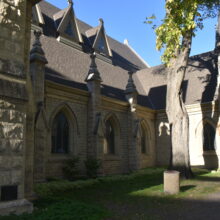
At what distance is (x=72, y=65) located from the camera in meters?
18.0

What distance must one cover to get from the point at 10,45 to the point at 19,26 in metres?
0.59

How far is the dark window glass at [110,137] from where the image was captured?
1864cm

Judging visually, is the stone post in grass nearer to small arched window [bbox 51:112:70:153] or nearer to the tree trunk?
the tree trunk

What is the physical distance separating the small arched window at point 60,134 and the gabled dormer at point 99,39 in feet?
34.0

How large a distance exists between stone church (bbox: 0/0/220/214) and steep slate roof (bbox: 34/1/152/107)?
3.6 inches

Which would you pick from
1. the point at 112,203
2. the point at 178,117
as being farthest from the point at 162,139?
the point at 112,203

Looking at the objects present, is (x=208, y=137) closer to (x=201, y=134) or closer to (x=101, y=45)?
(x=201, y=134)

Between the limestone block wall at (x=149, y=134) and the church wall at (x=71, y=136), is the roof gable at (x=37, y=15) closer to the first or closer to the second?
the church wall at (x=71, y=136)

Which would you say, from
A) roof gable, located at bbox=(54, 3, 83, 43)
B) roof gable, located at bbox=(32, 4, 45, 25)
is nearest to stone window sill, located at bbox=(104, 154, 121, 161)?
roof gable, located at bbox=(54, 3, 83, 43)

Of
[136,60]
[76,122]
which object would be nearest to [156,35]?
[76,122]

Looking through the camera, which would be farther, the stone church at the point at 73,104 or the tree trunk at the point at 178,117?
the tree trunk at the point at 178,117

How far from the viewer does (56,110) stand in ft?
47.5

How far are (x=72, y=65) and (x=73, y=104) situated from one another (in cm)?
361

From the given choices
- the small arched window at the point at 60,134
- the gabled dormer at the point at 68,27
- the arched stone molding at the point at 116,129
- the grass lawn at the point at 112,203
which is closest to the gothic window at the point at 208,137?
the arched stone molding at the point at 116,129
